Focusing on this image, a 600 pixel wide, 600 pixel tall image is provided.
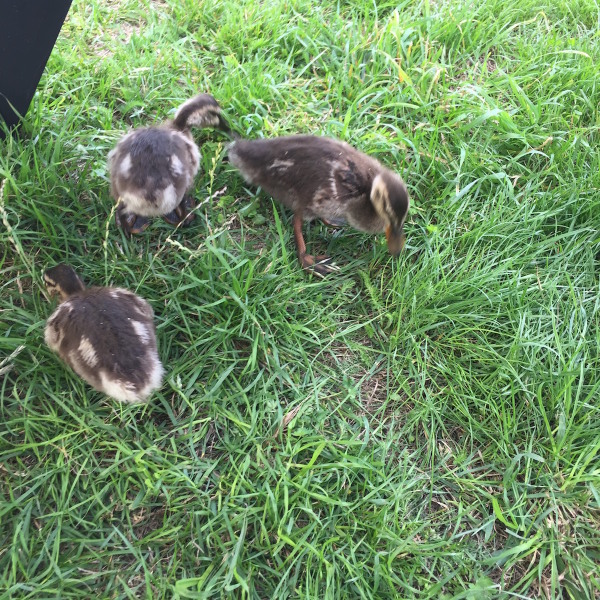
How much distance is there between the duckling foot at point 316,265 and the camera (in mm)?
2732

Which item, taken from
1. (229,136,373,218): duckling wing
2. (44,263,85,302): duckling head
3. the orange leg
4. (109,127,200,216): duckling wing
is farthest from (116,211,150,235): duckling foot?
the orange leg

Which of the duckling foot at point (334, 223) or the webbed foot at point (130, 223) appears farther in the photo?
the duckling foot at point (334, 223)

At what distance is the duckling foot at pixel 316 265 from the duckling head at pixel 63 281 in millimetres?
1158

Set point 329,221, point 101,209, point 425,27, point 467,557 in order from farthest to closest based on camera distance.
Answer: point 425,27
point 329,221
point 101,209
point 467,557

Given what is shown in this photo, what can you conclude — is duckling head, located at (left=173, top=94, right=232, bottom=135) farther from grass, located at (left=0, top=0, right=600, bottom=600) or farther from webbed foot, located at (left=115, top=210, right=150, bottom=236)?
webbed foot, located at (left=115, top=210, right=150, bottom=236)

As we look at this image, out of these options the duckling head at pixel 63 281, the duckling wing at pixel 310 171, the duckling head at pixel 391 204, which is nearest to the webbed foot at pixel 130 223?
the duckling head at pixel 63 281

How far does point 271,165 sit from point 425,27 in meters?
1.99

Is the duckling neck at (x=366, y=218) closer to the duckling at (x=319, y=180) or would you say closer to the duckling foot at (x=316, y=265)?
the duckling at (x=319, y=180)

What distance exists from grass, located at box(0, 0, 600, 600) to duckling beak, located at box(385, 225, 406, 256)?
0.13 metres

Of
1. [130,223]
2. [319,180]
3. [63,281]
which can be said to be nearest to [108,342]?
[63,281]

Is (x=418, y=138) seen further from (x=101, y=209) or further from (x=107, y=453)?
(x=107, y=453)

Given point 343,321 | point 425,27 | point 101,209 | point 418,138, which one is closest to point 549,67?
point 425,27

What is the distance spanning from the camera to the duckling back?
2076 mm

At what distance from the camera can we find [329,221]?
2.95m
